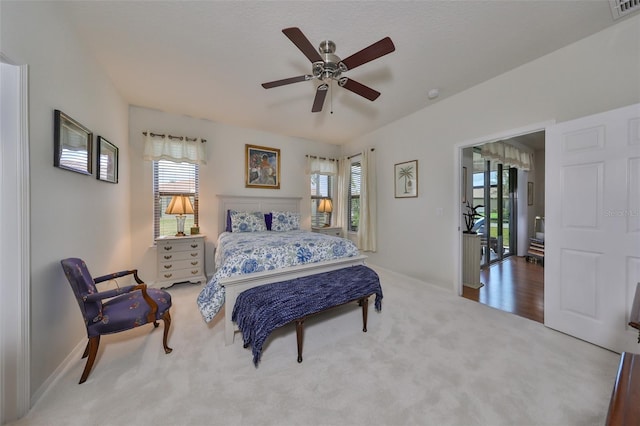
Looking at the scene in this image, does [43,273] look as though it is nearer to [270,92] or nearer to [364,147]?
[270,92]

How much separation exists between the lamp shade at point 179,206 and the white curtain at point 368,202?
125 inches

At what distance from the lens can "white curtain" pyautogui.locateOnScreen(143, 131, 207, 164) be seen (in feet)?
11.3

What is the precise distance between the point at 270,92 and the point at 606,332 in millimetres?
4323

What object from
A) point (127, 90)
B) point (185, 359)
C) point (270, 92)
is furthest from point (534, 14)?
point (127, 90)

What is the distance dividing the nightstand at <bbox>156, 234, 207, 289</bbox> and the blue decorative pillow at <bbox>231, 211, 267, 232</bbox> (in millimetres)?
538

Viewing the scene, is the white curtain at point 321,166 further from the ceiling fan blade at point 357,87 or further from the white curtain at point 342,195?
the ceiling fan blade at point 357,87

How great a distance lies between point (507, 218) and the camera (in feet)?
17.3

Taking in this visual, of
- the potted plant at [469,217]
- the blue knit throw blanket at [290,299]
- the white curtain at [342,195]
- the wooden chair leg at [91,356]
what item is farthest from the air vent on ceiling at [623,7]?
the wooden chair leg at [91,356]

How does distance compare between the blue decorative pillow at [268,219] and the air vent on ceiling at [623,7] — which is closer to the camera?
the air vent on ceiling at [623,7]

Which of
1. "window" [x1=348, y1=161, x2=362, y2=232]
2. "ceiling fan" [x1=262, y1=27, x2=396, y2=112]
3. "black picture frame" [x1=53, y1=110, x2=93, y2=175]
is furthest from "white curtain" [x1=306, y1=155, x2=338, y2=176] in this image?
"black picture frame" [x1=53, y1=110, x2=93, y2=175]

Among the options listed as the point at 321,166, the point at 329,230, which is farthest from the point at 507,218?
the point at 321,166

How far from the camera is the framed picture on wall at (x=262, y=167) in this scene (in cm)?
433

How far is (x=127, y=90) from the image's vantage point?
2969mm

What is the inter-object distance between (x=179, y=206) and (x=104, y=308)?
1957 mm
